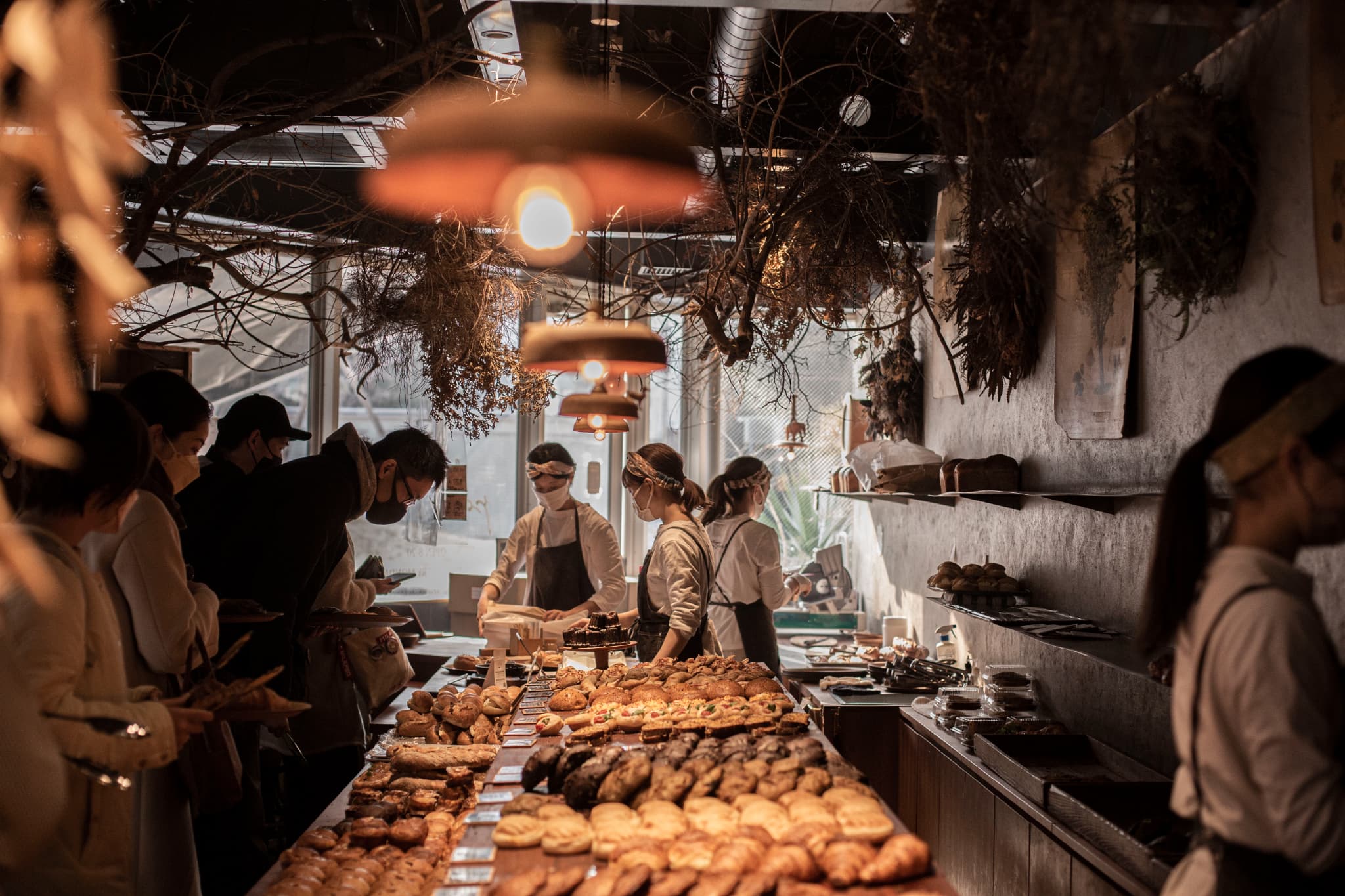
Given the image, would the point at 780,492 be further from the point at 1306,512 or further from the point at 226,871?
the point at 1306,512

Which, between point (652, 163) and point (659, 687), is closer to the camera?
point (652, 163)

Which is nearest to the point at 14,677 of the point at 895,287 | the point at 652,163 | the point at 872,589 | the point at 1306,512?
the point at 652,163

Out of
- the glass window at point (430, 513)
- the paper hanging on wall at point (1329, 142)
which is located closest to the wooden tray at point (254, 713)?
the paper hanging on wall at point (1329, 142)

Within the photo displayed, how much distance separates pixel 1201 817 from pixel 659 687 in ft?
7.30

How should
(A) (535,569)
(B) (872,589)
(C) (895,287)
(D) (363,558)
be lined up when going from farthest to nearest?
1. (D) (363,558)
2. (B) (872,589)
3. (A) (535,569)
4. (C) (895,287)

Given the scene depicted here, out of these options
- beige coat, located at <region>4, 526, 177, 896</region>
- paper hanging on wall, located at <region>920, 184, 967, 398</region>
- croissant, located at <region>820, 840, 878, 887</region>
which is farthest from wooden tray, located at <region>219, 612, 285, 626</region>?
paper hanging on wall, located at <region>920, 184, 967, 398</region>

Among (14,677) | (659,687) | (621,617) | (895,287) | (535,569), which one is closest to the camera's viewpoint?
(14,677)

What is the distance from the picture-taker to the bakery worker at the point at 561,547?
6.75 m

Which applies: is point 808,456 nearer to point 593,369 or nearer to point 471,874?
point 593,369

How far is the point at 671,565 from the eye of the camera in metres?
5.03

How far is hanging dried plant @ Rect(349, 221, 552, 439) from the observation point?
5270 mm

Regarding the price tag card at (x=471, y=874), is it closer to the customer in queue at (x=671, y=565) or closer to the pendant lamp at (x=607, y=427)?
the customer in queue at (x=671, y=565)

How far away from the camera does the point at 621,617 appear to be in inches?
239

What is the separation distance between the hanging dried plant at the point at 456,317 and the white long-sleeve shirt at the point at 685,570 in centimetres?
125
